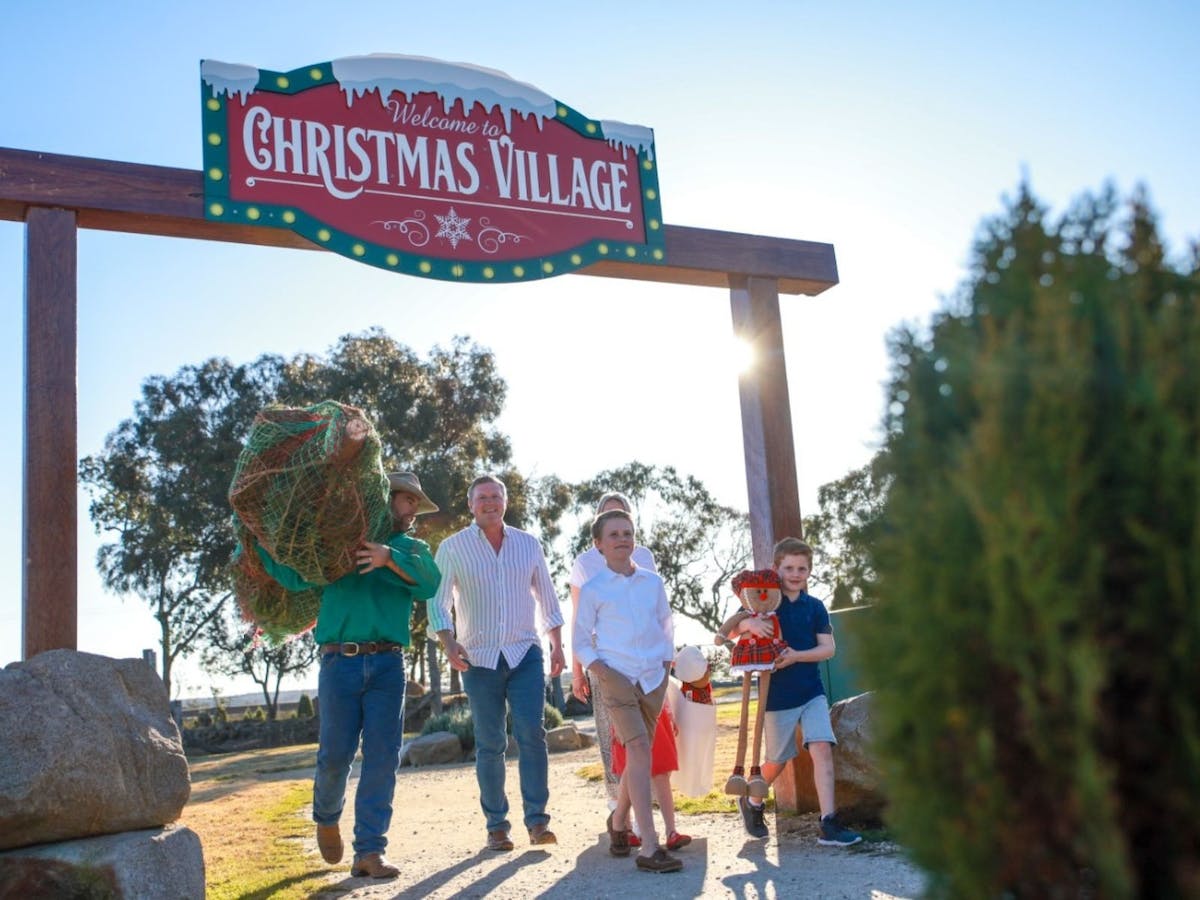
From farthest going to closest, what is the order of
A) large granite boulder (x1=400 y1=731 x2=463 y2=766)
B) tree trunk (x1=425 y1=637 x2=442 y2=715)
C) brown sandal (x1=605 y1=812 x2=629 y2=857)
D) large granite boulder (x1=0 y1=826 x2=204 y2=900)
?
1. tree trunk (x1=425 y1=637 x2=442 y2=715)
2. large granite boulder (x1=400 y1=731 x2=463 y2=766)
3. brown sandal (x1=605 y1=812 x2=629 y2=857)
4. large granite boulder (x1=0 y1=826 x2=204 y2=900)

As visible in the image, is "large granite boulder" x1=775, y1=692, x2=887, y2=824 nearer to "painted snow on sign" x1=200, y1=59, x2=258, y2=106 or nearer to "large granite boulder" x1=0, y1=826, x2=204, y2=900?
"large granite boulder" x1=0, y1=826, x2=204, y2=900

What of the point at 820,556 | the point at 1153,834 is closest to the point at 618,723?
the point at 1153,834

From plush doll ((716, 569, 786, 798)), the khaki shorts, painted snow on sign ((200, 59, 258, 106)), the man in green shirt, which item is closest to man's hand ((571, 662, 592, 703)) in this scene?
the khaki shorts

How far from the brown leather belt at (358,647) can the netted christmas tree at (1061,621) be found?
396 cm

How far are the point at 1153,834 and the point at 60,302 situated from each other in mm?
4970

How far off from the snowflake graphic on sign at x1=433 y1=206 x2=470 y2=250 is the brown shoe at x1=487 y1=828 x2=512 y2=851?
10.4 feet

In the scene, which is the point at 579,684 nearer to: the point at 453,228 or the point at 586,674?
the point at 586,674

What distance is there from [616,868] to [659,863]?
0.35 metres

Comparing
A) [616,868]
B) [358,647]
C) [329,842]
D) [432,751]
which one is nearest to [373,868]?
[329,842]

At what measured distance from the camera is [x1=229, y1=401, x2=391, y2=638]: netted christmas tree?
4758 millimetres

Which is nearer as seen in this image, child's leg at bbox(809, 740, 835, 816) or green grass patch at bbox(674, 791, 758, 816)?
child's leg at bbox(809, 740, 835, 816)

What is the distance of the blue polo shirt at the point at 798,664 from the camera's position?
580 centimetres

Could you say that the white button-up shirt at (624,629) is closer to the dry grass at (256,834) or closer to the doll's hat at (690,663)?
the doll's hat at (690,663)

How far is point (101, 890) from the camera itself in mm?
3902
